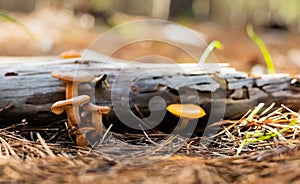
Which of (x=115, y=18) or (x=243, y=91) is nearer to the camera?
(x=243, y=91)

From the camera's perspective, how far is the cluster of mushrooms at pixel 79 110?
175cm

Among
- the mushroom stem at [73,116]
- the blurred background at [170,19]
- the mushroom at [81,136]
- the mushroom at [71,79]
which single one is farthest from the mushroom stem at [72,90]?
the blurred background at [170,19]

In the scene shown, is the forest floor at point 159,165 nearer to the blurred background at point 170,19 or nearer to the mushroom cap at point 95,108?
the mushroom cap at point 95,108

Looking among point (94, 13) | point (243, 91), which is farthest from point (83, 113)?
point (94, 13)

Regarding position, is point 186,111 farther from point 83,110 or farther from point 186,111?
point 83,110

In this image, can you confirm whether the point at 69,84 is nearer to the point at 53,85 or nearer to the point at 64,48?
the point at 53,85

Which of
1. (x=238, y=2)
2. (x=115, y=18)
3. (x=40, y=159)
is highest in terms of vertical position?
(x=238, y=2)

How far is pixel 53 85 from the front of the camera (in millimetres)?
2020

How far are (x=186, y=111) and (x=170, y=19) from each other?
22.3 feet

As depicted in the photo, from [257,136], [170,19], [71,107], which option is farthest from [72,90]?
[170,19]

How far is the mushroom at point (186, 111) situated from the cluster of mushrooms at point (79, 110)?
37cm

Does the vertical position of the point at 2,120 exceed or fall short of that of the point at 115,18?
it falls short

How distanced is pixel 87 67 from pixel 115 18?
5.56 metres

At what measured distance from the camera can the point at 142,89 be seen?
2.11m
